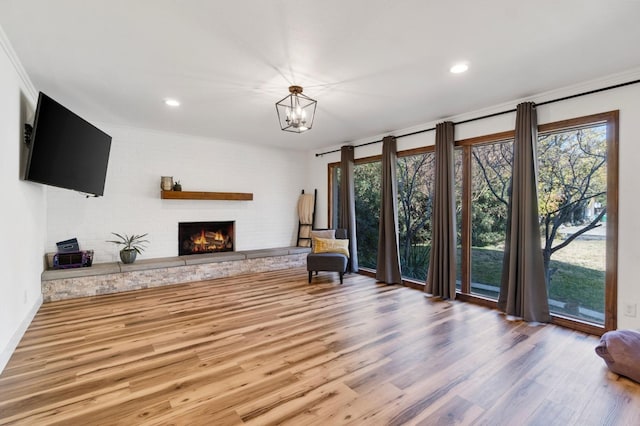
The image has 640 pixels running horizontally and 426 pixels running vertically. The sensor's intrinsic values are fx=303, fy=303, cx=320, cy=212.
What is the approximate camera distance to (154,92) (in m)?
3.40

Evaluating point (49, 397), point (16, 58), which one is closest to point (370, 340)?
point (49, 397)

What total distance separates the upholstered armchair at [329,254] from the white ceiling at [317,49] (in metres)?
2.36

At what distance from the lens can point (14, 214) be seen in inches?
106

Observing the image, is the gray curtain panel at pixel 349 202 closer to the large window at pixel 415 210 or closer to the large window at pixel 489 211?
the large window at pixel 415 210

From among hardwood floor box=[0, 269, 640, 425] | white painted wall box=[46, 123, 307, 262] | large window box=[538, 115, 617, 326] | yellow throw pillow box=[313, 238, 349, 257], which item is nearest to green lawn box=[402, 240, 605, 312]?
large window box=[538, 115, 617, 326]

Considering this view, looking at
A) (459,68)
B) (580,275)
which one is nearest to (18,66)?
(459,68)

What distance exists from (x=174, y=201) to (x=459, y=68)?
15.8 feet

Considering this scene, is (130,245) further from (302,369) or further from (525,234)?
(525,234)

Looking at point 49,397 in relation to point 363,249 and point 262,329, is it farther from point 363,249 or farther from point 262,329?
point 363,249

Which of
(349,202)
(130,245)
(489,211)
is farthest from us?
(349,202)

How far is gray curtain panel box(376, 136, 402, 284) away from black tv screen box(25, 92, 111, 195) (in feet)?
13.1

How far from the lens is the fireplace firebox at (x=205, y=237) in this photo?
5570 millimetres

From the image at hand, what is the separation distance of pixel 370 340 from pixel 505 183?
2661 mm

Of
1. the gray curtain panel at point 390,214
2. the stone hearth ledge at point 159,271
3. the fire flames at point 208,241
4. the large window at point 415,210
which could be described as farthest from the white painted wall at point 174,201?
the large window at point 415,210
